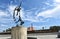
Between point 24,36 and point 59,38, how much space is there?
7273 mm

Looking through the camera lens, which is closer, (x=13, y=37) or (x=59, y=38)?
(x=13, y=37)

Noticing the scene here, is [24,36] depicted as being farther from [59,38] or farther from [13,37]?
[59,38]

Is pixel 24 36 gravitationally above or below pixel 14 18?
below

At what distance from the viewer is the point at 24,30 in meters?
11.5

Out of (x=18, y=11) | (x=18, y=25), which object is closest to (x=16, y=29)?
(x=18, y=25)

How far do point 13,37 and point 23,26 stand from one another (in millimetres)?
863

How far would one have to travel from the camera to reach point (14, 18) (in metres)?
12.0

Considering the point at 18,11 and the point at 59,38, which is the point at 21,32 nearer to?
the point at 18,11

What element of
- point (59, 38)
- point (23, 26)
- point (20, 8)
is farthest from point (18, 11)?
point (59, 38)

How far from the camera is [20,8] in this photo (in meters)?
11.8

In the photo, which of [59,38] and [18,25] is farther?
[59,38]

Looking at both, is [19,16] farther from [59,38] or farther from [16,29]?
[59,38]

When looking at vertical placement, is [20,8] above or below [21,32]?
above

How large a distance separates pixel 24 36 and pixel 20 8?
166cm
